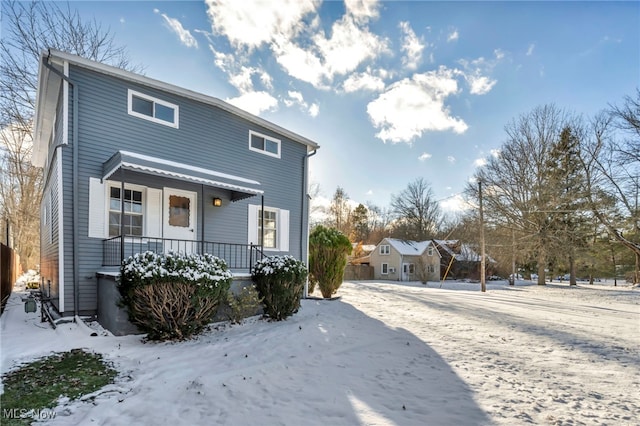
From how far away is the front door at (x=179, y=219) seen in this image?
8.00 m

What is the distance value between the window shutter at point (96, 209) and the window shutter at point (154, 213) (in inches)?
36.6

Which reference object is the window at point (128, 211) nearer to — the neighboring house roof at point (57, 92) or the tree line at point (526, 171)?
the neighboring house roof at point (57, 92)

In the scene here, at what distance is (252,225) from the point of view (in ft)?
32.6

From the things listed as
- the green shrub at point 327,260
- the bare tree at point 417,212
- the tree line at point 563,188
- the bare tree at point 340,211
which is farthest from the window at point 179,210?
the bare tree at point 417,212

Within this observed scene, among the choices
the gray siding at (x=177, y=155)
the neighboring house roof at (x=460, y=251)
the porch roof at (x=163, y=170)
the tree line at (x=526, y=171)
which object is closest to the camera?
the porch roof at (x=163, y=170)

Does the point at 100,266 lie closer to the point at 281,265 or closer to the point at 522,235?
the point at 281,265

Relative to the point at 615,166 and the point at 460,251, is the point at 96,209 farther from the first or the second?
the point at 460,251

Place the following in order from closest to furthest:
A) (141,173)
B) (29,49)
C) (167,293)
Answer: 1. (167,293)
2. (141,173)
3. (29,49)

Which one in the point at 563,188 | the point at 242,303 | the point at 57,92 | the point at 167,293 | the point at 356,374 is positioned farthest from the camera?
the point at 563,188

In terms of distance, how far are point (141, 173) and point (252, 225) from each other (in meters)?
3.44

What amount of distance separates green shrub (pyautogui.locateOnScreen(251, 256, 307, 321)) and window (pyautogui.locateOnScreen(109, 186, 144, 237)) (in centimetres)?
299

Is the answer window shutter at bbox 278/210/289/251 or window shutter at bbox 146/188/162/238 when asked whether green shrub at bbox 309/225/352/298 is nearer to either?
window shutter at bbox 278/210/289/251

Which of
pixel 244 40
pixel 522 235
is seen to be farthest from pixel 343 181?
pixel 244 40

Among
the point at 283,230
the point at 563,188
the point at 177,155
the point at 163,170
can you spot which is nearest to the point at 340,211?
the point at 563,188
